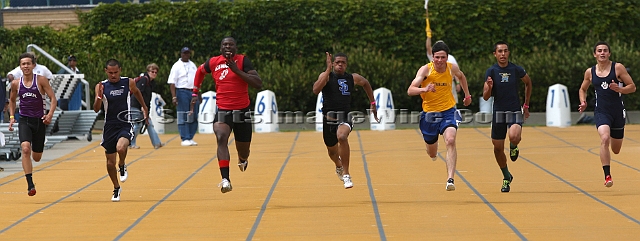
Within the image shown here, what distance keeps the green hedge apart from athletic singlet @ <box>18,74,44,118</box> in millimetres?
16247

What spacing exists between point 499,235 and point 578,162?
758 centimetres

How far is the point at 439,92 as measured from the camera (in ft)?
42.1

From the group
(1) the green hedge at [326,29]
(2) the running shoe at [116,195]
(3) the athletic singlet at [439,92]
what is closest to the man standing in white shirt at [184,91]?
(1) the green hedge at [326,29]

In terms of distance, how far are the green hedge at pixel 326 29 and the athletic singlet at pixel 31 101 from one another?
16.2 m

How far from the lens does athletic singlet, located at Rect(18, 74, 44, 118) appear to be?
524 inches

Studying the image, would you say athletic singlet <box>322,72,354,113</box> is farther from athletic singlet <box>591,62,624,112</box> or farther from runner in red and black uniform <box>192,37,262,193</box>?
athletic singlet <box>591,62,624,112</box>

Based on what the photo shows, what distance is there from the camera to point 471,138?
2219 cm

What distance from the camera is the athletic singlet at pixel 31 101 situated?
43.7 ft

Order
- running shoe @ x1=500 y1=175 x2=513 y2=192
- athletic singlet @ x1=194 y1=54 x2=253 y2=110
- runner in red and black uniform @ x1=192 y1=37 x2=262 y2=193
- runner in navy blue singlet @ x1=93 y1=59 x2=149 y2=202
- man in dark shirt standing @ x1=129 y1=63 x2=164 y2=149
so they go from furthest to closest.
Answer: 1. man in dark shirt standing @ x1=129 y1=63 x2=164 y2=149
2. runner in navy blue singlet @ x1=93 y1=59 x2=149 y2=202
3. running shoe @ x1=500 y1=175 x2=513 y2=192
4. athletic singlet @ x1=194 y1=54 x2=253 y2=110
5. runner in red and black uniform @ x1=192 y1=37 x2=262 y2=193

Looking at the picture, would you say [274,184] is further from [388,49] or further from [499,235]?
[388,49]

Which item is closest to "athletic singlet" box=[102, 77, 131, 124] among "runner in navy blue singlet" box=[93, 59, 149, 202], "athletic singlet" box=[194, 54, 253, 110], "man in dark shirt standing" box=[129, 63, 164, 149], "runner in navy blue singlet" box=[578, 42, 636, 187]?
"runner in navy blue singlet" box=[93, 59, 149, 202]

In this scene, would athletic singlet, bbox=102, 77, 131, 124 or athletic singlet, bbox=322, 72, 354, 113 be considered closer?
athletic singlet, bbox=102, 77, 131, 124

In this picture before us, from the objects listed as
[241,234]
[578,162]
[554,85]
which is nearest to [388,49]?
[554,85]

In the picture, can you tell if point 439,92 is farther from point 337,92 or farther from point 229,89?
point 229,89
